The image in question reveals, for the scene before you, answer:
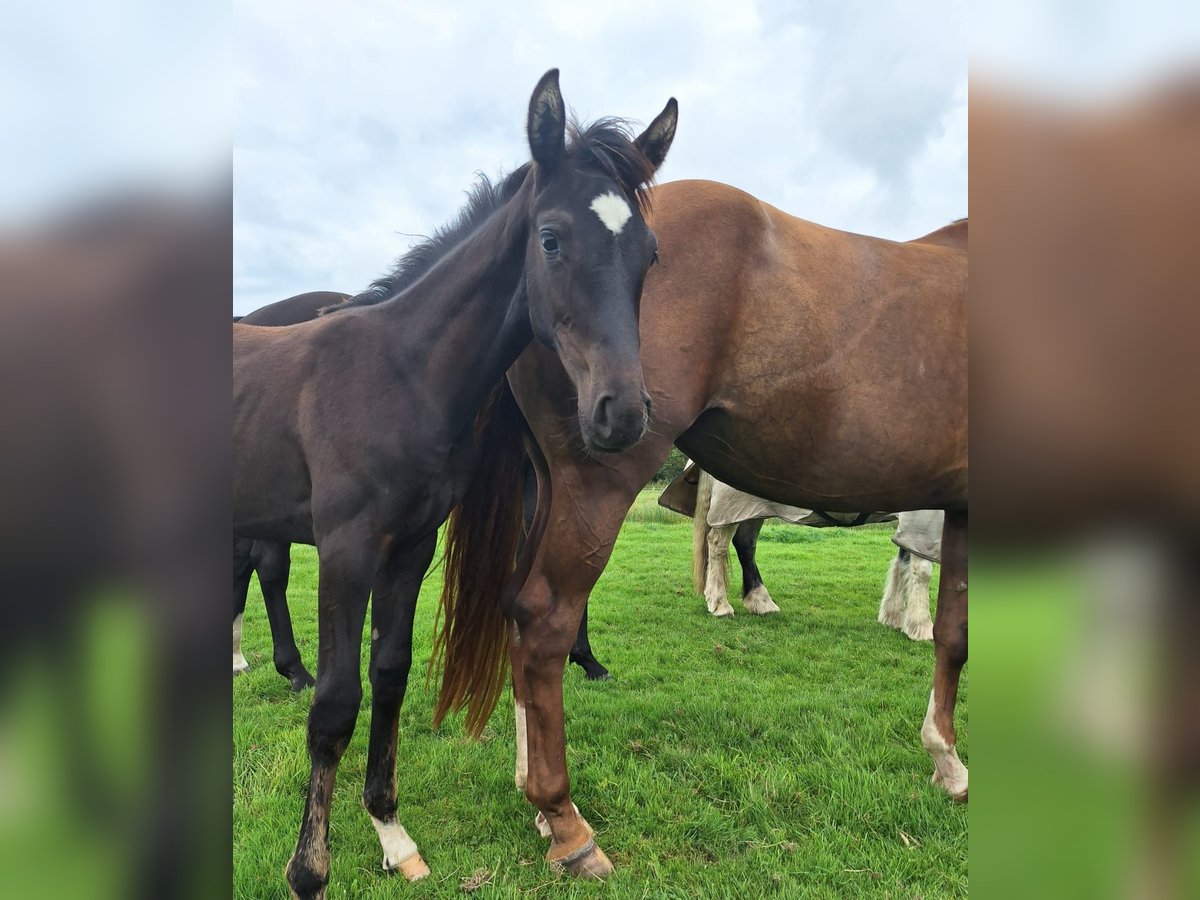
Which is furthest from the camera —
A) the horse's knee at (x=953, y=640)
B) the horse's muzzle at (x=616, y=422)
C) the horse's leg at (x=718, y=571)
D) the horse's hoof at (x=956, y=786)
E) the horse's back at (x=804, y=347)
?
the horse's leg at (x=718, y=571)

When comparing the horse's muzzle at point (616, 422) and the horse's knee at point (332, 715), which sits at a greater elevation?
the horse's muzzle at point (616, 422)

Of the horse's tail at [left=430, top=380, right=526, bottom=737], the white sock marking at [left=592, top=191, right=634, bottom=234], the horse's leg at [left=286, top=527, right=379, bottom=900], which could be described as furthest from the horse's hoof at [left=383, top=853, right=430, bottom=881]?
the white sock marking at [left=592, top=191, right=634, bottom=234]

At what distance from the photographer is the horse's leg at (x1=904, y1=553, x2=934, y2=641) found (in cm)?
615

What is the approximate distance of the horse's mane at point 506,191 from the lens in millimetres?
2414

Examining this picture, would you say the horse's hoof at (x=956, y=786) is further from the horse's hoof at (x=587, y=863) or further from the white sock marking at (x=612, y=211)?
the white sock marking at (x=612, y=211)

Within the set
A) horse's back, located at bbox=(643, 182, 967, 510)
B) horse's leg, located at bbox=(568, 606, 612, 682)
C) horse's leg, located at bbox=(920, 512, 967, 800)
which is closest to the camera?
horse's back, located at bbox=(643, 182, 967, 510)

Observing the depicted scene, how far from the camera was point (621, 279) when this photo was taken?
2.25 meters

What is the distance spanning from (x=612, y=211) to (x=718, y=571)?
5247 mm

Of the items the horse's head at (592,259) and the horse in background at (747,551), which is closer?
the horse's head at (592,259)

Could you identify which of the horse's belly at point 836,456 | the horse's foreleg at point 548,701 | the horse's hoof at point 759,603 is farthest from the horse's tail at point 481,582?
the horse's hoof at point 759,603

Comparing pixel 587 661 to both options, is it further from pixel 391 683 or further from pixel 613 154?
pixel 613 154

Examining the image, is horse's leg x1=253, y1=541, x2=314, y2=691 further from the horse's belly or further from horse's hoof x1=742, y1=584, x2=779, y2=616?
horse's hoof x1=742, y1=584, x2=779, y2=616

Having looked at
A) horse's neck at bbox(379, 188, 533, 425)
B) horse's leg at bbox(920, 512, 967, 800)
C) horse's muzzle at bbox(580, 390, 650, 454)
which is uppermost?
horse's neck at bbox(379, 188, 533, 425)
